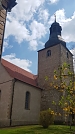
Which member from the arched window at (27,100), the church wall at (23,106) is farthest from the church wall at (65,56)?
the arched window at (27,100)

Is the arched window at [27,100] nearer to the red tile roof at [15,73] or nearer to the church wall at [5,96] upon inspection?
the red tile roof at [15,73]

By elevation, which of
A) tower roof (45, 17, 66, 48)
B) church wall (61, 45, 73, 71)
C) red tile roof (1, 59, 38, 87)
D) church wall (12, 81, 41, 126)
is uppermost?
tower roof (45, 17, 66, 48)

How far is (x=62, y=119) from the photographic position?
2034cm

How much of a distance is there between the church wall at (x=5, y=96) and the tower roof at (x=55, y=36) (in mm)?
10158

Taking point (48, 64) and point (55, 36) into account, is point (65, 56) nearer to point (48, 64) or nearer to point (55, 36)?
point (48, 64)

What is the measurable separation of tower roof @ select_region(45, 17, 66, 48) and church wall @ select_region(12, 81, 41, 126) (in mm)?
8857

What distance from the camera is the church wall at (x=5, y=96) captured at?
16.6 meters

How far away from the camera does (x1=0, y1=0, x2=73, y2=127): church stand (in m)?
17.6

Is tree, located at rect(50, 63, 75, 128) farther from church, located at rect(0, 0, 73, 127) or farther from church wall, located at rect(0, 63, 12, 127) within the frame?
church, located at rect(0, 0, 73, 127)

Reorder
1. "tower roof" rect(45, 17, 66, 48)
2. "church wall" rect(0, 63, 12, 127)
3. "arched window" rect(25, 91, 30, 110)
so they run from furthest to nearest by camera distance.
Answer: "tower roof" rect(45, 17, 66, 48) → "arched window" rect(25, 91, 30, 110) → "church wall" rect(0, 63, 12, 127)

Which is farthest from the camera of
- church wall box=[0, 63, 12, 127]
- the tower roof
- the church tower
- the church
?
the tower roof

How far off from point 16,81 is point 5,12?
1229cm

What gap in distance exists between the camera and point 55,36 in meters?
26.4

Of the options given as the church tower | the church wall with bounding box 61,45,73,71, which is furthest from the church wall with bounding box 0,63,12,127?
the church wall with bounding box 61,45,73,71
